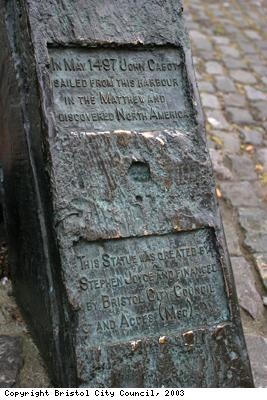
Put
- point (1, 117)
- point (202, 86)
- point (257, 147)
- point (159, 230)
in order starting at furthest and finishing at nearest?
point (202, 86)
point (257, 147)
point (1, 117)
point (159, 230)

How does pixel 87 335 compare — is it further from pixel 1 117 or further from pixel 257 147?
pixel 257 147

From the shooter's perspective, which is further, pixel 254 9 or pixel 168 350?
pixel 254 9

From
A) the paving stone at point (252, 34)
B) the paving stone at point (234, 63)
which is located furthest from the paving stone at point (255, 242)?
the paving stone at point (252, 34)

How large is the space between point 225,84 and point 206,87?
0.81 ft

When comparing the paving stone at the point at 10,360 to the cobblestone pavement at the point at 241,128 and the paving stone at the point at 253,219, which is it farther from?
the paving stone at the point at 253,219

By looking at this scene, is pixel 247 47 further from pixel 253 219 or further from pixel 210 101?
pixel 253 219

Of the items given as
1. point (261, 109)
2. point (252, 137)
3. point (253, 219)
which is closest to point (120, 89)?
point (253, 219)

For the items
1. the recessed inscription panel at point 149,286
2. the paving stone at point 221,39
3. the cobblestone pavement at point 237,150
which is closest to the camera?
the recessed inscription panel at point 149,286

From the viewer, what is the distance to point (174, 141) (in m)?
2.30

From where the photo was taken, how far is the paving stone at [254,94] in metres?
5.27

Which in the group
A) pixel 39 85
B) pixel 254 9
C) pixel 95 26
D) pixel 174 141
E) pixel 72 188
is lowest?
pixel 72 188

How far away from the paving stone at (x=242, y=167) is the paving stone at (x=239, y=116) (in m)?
0.53

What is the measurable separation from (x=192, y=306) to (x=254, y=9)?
6.16 meters

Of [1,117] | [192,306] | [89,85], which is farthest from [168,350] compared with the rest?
[1,117]
